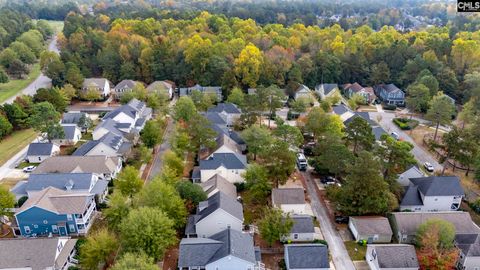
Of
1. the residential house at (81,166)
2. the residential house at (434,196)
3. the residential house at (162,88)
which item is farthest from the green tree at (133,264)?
the residential house at (162,88)

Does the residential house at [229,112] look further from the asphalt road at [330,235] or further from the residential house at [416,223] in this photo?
the residential house at [416,223]

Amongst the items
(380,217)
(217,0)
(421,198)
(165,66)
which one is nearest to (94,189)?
(380,217)

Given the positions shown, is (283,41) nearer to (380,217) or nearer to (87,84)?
(87,84)

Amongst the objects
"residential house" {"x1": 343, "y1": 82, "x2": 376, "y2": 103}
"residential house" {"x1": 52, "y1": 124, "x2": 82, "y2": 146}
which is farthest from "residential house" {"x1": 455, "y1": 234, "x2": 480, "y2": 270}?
"residential house" {"x1": 52, "y1": 124, "x2": 82, "y2": 146}

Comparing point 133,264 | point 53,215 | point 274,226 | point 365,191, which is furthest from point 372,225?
point 53,215

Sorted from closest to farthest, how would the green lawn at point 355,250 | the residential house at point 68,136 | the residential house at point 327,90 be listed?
the green lawn at point 355,250 < the residential house at point 68,136 < the residential house at point 327,90

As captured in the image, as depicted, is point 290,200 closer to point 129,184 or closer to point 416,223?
point 416,223
